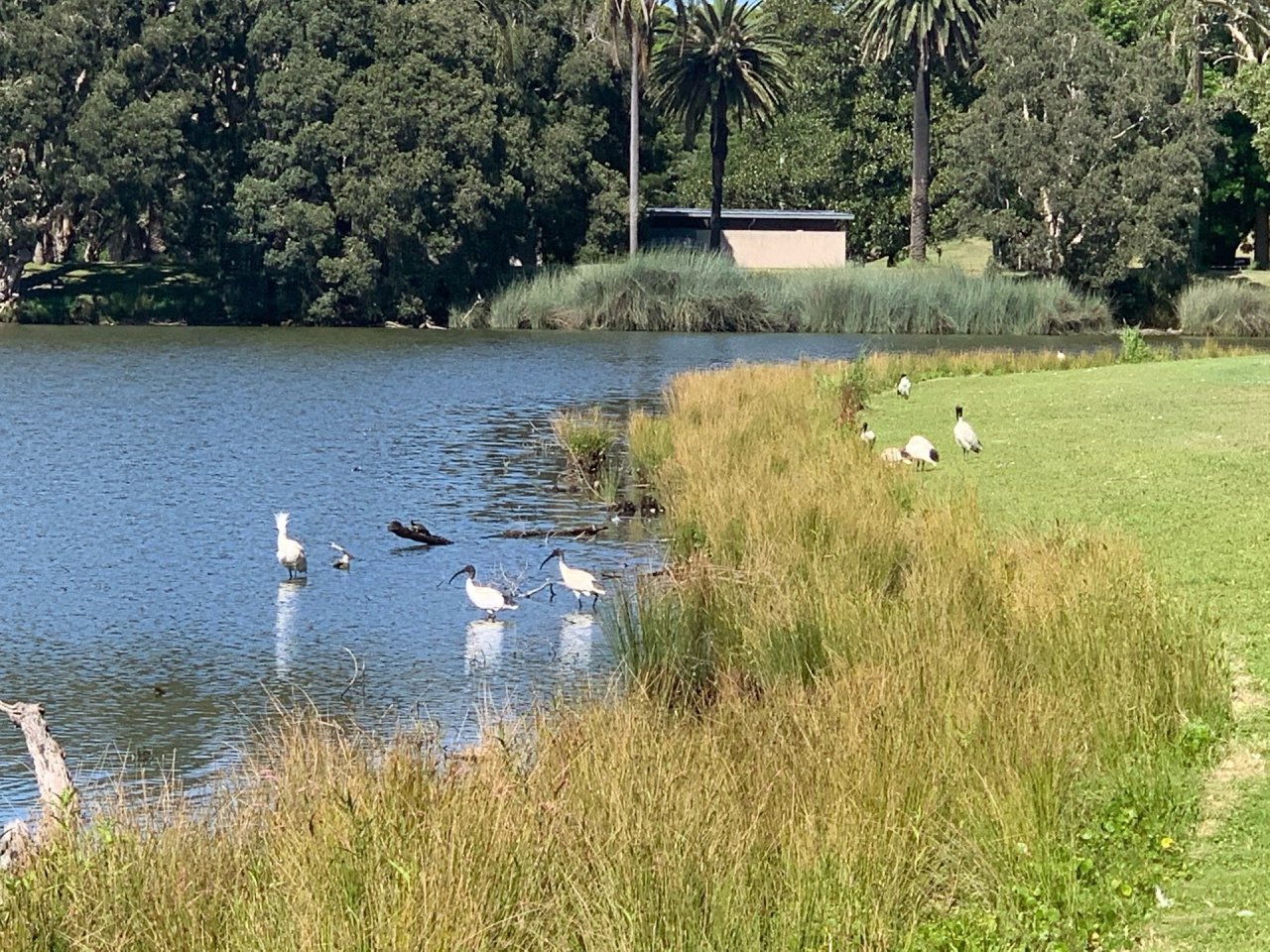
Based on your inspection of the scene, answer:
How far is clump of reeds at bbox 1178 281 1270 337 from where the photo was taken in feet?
206

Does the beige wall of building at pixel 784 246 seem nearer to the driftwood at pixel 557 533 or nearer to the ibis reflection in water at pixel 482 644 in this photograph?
the driftwood at pixel 557 533

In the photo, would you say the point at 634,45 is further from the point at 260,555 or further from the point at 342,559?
the point at 342,559

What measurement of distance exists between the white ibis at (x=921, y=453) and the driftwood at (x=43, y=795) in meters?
12.1

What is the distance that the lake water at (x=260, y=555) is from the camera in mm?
11852

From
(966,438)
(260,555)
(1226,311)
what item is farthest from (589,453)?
(1226,311)

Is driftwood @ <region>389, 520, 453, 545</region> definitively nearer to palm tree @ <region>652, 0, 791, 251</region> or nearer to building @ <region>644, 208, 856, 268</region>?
palm tree @ <region>652, 0, 791, 251</region>

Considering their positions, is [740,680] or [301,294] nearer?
[740,680]

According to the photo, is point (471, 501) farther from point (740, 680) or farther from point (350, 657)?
point (740, 680)

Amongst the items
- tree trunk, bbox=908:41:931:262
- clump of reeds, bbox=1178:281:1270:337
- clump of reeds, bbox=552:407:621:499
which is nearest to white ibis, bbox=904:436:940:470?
clump of reeds, bbox=552:407:621:499

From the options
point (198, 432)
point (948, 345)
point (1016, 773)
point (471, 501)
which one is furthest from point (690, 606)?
point (948, 345)

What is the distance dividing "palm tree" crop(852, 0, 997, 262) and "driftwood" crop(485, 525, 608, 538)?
188ft

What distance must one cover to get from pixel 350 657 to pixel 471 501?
27.7 feet

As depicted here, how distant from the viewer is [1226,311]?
64.1 m

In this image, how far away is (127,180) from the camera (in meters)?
68.0
